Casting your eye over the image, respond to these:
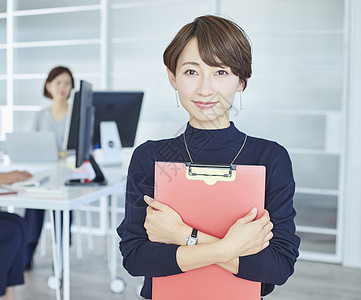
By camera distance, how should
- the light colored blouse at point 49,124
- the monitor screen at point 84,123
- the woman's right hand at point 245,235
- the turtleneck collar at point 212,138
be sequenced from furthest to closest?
the light colored blouse at point 49,124 → the monitor screen at point 84,123 → the turtleneck collar at point 212,138 → the woman's right hand at point 245,235

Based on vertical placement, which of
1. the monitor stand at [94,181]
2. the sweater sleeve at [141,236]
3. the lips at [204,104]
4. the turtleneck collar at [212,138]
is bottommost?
the monitor stand at [94,181]

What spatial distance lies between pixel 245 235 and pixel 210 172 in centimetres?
14

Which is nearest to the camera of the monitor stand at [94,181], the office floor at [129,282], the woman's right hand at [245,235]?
the woman's right hand at [245,235]

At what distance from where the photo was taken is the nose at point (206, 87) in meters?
0.94

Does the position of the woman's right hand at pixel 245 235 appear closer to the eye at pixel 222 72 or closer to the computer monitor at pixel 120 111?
the eye at pixel 222 72

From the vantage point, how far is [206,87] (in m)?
0.94

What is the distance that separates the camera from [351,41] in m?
3.35

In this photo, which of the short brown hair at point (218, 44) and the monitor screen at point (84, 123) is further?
the monitor screen at point (84, 123)

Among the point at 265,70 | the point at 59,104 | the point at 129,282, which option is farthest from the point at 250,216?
the point at 59,104

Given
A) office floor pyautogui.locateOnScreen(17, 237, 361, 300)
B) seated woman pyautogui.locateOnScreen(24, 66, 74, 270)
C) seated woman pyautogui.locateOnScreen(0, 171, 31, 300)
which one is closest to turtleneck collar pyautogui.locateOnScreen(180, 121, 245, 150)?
seated woman pyautogui.locateOnScreen(0, 171, 31, 300)

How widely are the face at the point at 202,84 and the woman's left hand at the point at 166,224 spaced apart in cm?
22

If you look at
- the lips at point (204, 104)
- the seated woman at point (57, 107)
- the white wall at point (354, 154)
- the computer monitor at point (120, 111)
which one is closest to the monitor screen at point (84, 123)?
the computer monitor at point (120, 111)

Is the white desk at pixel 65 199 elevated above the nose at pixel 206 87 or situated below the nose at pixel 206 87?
below

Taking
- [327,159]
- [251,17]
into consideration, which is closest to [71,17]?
[251,17]
